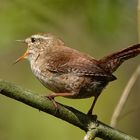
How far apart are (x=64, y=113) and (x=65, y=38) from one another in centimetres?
232

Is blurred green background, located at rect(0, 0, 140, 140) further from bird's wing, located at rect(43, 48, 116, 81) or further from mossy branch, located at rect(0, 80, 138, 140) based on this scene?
mossy branch, located at rect(0, 80, 138, 140)

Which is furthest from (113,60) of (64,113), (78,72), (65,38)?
(65,38)

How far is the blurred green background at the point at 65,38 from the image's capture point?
401cm

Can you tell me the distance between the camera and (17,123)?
16.9ft

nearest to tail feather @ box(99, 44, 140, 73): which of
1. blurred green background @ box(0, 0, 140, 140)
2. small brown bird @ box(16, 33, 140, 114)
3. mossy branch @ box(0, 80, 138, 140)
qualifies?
small brown bird @ box(16, 33, 140, 114)

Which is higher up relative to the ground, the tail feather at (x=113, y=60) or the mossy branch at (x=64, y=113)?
the tail feather at (x=113, y=60)

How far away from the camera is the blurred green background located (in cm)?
401

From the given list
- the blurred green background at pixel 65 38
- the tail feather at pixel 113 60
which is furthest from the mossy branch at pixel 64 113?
the blurred green background at pixel 65 38

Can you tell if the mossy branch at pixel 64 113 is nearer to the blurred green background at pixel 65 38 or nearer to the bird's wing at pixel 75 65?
the bird's wing at pixel 75 65

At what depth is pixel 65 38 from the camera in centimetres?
563

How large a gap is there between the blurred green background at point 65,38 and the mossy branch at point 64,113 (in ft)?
2.30

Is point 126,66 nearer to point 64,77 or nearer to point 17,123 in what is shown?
point 17,123

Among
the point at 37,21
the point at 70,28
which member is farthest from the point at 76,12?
the point at 70,28

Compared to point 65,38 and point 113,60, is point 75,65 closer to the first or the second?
point 113,60
